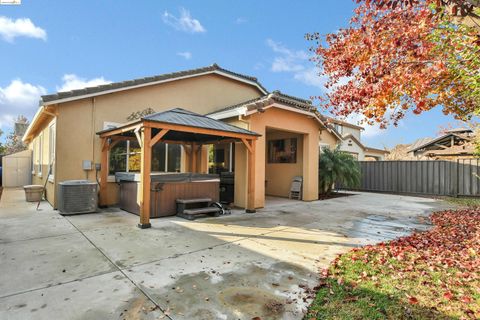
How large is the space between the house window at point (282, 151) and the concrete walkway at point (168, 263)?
4.70 metres

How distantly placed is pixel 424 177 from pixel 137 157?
1459cm

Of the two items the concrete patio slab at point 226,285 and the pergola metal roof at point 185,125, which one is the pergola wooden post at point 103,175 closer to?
the pergola metal roof at point 185,125

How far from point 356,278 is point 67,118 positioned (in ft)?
29.1

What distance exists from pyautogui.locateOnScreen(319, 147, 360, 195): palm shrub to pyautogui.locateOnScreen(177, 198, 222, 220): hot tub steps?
6567 millimetres

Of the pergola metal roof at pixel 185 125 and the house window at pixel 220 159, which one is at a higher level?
the pergola metal roof at pixel 185 125

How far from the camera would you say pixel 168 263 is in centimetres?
382

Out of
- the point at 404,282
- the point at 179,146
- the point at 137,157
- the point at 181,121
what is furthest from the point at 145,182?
the point at 404,282

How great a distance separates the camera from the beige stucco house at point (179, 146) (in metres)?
8.16

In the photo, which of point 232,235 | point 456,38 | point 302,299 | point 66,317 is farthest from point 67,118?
point 456,38

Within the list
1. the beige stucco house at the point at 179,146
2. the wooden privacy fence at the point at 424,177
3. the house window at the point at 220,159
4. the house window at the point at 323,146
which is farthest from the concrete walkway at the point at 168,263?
the wooden privacy fence at the point at 424,177

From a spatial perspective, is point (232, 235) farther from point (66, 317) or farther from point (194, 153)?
point (194, 153)

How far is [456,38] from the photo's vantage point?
4.30 meters

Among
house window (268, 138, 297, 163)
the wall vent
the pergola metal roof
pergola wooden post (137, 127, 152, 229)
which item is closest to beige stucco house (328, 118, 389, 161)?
house window (268, 138, 297, 163)

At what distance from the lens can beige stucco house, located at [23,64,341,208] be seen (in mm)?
8164
